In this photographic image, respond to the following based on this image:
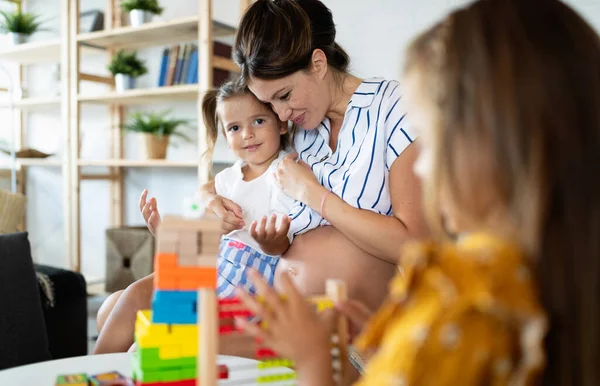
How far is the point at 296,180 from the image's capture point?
1.56m

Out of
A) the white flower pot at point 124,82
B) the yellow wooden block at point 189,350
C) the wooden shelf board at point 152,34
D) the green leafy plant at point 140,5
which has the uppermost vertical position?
the green leafy plant at point 140,5

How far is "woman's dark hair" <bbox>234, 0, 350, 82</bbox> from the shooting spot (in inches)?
60.1

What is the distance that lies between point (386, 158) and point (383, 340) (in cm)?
88

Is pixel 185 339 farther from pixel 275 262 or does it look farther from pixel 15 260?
pixel 15 260

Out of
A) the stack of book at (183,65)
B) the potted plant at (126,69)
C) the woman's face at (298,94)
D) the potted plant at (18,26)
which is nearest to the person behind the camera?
the woman's face at (298,94)

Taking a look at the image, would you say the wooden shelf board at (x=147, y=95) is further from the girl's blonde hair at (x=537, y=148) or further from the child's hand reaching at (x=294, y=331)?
the girl's blonde hair at (x=537, y=148)

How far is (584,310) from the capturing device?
653mm

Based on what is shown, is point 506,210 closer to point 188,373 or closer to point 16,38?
point 188,373

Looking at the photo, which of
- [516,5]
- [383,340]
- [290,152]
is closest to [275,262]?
[290,152]

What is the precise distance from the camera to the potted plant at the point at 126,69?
3.45 meters

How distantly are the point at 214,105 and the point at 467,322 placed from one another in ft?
4.82

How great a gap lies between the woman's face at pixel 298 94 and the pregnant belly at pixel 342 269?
1.03ft

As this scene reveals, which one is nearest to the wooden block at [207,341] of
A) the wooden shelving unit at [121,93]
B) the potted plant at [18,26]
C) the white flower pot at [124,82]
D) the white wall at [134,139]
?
the white wall at [134,139]

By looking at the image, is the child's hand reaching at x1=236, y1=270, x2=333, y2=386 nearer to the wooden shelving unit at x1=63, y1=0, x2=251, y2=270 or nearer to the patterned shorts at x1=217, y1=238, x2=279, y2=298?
the patterned shorts at x1=217, y1=238, x2=279, y2=298
